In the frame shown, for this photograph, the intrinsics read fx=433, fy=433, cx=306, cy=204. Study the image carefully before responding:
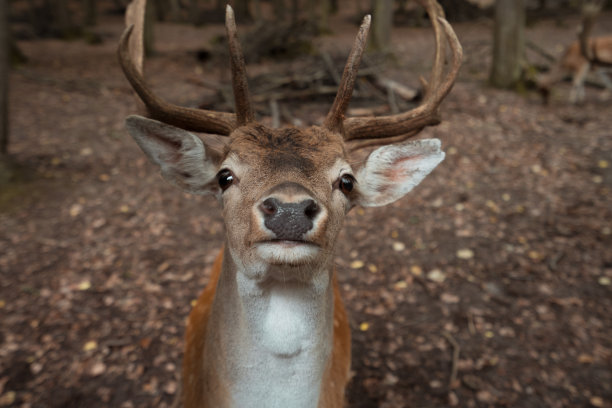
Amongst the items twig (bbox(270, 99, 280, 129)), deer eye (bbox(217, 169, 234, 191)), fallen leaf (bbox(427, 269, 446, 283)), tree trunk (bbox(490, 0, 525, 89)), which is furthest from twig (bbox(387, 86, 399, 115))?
deer eye (bbox(217, 169, 234, 191))

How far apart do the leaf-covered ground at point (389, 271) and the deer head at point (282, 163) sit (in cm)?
187

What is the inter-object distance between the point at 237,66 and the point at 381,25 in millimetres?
10018

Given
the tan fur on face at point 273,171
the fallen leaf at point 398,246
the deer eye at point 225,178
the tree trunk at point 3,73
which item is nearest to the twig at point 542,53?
the fallen leaf at point 398,246

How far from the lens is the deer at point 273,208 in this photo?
1.64 metres

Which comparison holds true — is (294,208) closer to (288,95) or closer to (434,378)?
(434,378)

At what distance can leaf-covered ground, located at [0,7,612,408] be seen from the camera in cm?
329

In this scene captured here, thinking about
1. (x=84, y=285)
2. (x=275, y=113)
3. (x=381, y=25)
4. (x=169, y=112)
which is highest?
(x=169, y=112)

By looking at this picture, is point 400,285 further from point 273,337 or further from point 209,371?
point 273,337

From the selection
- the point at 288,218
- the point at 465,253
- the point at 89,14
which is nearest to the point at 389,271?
the point at 465,253

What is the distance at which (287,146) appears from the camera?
1.96 metres

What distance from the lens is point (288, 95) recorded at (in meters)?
8.00

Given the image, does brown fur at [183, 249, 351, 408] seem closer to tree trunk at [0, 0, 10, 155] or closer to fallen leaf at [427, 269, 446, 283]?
fallen leaf at [427, 269, 446, 283]

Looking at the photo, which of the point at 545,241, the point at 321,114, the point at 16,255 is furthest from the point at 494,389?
the point at 321,114

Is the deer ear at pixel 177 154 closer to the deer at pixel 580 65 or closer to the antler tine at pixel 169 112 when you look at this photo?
the antler tine at pixel 169 112
